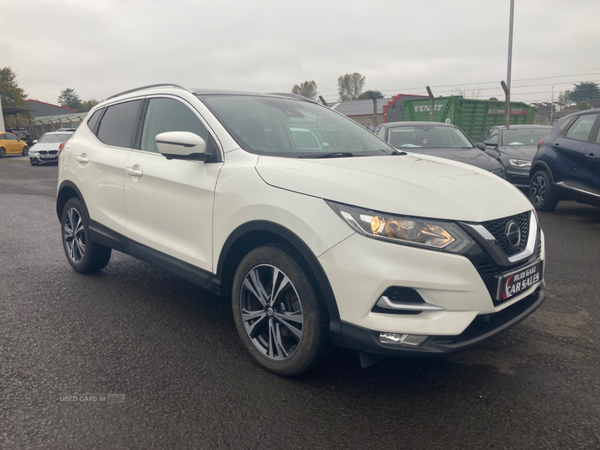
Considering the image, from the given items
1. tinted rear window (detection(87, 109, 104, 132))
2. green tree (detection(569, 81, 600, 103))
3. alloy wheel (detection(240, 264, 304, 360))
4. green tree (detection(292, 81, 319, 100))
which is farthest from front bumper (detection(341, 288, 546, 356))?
green tree (detection(292, 81, 319, 100))

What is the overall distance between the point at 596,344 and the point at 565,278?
1518mm

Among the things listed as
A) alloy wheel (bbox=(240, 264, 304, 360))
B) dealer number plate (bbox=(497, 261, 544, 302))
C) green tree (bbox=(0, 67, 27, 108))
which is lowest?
alloy wheel (bbox=(240, 264, 304, 360))

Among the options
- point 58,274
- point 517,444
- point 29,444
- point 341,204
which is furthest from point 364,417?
point 58,274

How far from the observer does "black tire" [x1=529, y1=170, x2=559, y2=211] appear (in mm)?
8086

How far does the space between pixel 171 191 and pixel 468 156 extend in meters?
5.90

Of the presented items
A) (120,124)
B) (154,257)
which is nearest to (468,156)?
(120,124)

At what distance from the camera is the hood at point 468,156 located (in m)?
7.82

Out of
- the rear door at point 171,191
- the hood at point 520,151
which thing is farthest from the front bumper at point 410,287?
the hood at point 520,151

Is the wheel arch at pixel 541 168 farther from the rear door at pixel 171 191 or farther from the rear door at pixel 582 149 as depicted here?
the rear door at pixel 171 191

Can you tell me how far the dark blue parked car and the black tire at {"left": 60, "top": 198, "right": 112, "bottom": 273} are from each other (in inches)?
Answer: 249

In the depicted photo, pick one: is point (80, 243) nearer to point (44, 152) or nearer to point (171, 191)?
point (171, 191)

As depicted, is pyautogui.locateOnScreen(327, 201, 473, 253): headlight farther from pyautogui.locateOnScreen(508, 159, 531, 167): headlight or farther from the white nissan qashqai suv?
pyautogui.locateOnScreen(508, 159, 531, 167): headlight

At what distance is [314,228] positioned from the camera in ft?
8.45

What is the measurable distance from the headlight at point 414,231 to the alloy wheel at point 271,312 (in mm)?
574
